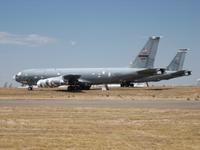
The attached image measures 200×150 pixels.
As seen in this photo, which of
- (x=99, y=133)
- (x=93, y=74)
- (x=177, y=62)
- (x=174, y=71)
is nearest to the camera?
(x=99, y=133)

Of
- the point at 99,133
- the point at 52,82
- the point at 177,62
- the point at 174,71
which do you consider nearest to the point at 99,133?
the point at 99,133

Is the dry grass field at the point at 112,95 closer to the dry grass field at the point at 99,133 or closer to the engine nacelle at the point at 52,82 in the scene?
the engine nacelle at the point at 52,82

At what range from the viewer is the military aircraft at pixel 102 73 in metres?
72.6

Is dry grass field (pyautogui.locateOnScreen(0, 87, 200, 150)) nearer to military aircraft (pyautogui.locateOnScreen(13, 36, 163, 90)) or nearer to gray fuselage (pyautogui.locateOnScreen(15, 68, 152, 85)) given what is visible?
military aircraft (pyautogui.locateOnScreen(13, 36, 163, 90))

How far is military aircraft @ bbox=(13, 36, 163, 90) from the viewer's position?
72.6 metres

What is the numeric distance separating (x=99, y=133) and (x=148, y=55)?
61118 mm

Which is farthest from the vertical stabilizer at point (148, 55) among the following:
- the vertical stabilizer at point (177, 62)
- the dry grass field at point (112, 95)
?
the dry grass field at point (112, 95)

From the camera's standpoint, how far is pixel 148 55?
74562 mm

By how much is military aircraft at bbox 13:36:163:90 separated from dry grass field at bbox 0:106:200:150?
52.3m

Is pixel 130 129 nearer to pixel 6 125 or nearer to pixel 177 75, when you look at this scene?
pixel 6 125

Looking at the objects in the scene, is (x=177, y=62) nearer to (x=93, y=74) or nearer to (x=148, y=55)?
(x=148, y=55)

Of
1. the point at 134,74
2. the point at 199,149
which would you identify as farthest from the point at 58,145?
the point at 134,74

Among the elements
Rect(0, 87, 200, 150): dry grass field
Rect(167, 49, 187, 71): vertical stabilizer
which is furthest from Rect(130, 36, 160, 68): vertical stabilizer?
Rect(0, 87, 200, 150): dry grass field

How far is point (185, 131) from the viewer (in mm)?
14812
